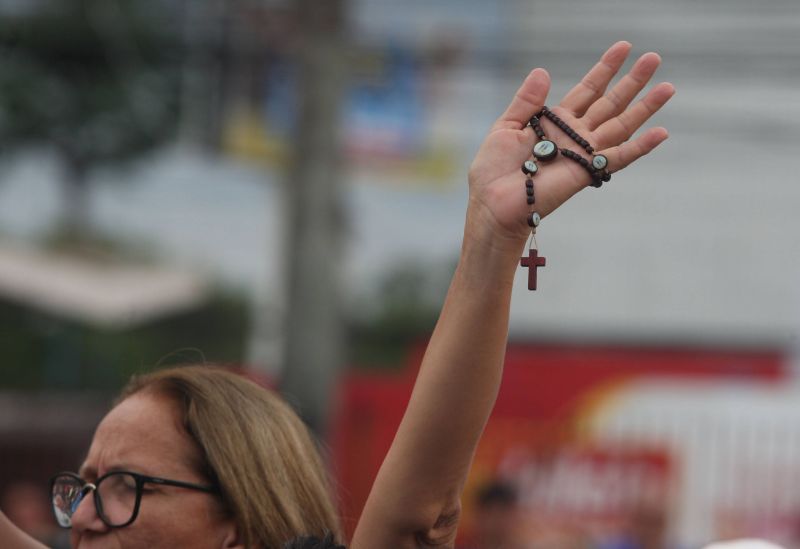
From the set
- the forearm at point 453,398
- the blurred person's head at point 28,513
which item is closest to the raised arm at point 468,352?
the forearm at point 453,398

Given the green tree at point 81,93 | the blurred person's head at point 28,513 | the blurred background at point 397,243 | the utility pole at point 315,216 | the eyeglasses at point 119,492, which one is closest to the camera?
the eyeglasses at point 119,492

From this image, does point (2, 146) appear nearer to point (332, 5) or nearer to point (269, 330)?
point (269, 330)

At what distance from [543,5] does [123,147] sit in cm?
824

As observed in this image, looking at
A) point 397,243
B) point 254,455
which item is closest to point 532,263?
point 254,455

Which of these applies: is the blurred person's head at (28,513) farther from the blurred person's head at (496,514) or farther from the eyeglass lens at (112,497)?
the eyeglass lens at (112,497)

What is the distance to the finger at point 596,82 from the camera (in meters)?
2.12

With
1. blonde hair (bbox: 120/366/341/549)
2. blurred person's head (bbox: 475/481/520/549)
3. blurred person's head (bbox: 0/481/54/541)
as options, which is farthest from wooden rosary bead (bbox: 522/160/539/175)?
blurred person's head (bbox: 0/481/54/541)

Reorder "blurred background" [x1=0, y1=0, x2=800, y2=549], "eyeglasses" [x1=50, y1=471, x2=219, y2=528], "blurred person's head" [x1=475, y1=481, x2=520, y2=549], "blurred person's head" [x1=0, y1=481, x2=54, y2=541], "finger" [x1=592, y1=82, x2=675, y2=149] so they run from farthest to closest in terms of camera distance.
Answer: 1. "blurred background" [x1=0, y1=0, x2=800, y2=549]
2. "blurred person's head" [x1=0, y1=481, x2=54, y2=541]
3. "blurred person's head" [x1=475, y1=481, x2=520, y2=549]
4. "eyeglasses" [x1=50, y1=471, x2=219, y2=528]
5. "finger" [x1=592, y1=82, x2=675, y2=149]

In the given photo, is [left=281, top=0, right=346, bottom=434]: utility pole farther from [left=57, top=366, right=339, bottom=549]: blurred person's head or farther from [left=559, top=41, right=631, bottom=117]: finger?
[left=559, top=41, right=631, bottom=117]: finger

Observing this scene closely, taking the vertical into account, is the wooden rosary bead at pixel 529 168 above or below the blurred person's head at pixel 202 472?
above

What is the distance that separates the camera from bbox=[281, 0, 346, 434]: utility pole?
8.49 metres

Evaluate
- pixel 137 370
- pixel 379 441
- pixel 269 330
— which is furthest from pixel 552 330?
pixel 137 370

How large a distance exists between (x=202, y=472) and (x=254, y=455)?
87mm

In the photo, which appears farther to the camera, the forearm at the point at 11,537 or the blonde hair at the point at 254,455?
the forearm at the point at 11,537
